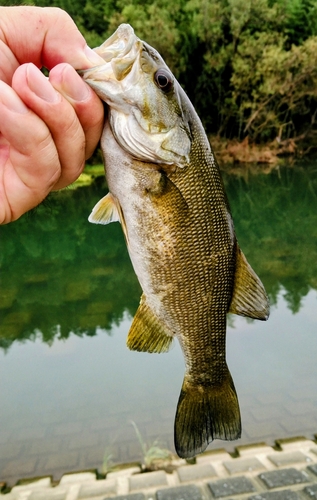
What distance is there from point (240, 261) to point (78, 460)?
3.95 meters

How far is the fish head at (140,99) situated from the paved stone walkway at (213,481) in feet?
9.65

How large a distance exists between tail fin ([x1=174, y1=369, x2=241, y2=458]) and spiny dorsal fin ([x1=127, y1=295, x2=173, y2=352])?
0.27 meters

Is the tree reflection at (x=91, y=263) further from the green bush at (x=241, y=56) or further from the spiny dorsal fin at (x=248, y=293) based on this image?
the green bush at (x=241, y=56)

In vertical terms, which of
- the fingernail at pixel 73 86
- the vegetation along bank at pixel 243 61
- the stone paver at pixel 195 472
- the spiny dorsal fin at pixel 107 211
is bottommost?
the stone paver at pixel 195 472

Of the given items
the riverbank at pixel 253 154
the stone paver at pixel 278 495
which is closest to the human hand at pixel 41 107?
the stone paver at pixel 278 495

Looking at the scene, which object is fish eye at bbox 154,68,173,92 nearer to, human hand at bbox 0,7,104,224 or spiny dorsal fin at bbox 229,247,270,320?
human hand at bbox 0,7,104,224

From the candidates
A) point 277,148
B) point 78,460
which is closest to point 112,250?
point 78,460

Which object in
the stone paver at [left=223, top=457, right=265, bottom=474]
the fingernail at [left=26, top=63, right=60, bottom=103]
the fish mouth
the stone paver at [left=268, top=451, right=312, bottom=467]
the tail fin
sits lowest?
the stone paver at [left=223, top=457, right=265, bottom=474]

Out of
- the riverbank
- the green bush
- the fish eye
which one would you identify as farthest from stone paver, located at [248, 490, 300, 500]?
the green bush

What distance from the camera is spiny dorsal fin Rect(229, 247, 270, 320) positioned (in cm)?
211

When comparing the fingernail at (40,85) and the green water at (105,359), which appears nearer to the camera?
the fingernail at (40,85)

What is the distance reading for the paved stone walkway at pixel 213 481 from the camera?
11.9 feet

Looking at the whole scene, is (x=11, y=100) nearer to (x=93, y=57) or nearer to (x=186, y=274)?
(x=93, y=57)

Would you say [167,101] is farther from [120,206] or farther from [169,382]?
[169,382]
